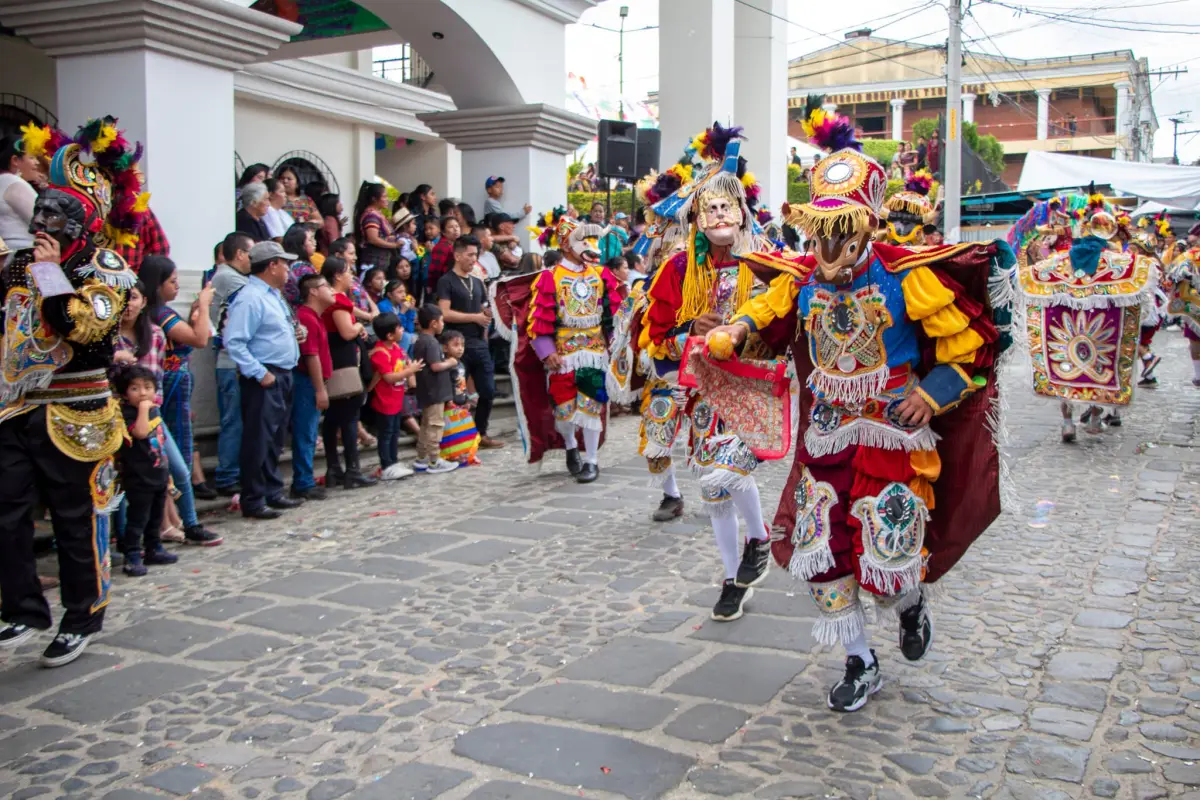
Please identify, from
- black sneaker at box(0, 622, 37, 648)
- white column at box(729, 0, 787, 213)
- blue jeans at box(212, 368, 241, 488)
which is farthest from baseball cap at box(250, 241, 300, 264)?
white column at box(729, 0, 787, 213)

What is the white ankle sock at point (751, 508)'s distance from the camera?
5094mm

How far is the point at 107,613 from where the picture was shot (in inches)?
205

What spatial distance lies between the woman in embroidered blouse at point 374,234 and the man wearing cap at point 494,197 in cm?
203

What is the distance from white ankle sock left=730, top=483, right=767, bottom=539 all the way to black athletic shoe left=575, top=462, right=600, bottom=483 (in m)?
3.19

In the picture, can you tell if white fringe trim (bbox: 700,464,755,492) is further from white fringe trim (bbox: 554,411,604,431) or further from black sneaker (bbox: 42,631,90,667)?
white fringe trim (bbox: 554,411,604,431)

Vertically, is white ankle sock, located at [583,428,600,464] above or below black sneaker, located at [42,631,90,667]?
above

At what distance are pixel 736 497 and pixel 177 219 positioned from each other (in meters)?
4.86

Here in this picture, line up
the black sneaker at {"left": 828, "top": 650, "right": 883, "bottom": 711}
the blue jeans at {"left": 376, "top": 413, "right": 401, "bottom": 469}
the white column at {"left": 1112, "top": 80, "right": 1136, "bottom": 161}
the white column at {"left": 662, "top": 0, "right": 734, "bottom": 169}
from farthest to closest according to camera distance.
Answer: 1. the white column at {"left": 1112, "top": 80, "right": 1136, "bottom": 161}
2. the white column at {"left": 662, "top": 0, "right": 734, "bottom": 169}
3. the blue jeans at {"left": 376, "top": 413, "right": 401, "bottom": 469}
4. the black sneaker at {"left": 828, "top": 650, "right": 883, "bottom": 711}

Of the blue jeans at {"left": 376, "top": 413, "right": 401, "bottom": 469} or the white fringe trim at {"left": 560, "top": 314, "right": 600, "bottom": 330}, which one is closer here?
the white fringe trim at {"left": 560, "top": 314, "right": 600, "bottom": 330}

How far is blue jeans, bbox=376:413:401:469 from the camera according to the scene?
870cm

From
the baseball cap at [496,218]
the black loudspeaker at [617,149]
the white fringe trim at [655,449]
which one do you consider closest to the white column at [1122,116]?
the black loudspeaker at [617,149]

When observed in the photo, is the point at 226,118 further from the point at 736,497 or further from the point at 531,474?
the point at 736,497

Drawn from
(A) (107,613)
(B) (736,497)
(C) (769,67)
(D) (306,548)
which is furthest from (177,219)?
(C) (769,67)

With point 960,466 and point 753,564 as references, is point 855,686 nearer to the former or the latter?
point 960,466
